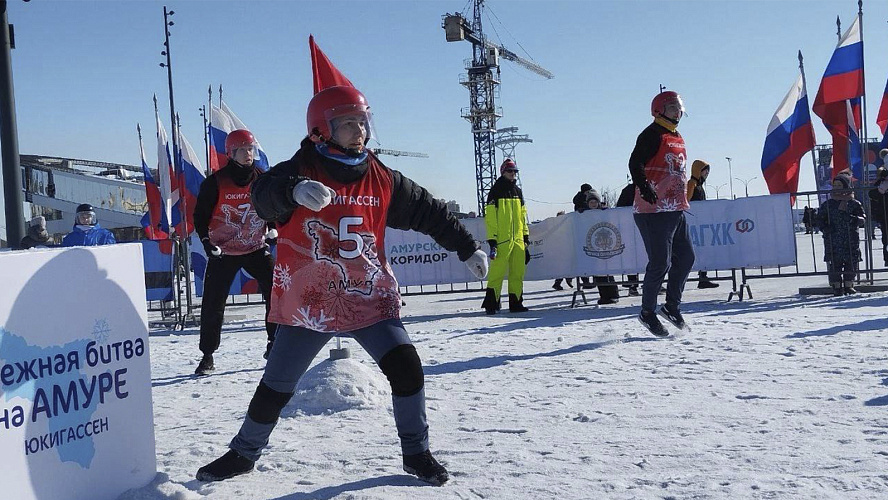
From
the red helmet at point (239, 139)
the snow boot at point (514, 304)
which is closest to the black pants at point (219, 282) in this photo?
the red helmet at point (239, 139)

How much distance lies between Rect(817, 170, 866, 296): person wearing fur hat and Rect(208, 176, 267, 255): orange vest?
24.7ft

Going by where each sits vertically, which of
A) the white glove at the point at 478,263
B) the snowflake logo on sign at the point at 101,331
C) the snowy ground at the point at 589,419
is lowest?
the snowy ground at the point at 589,419

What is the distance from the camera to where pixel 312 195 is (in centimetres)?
300

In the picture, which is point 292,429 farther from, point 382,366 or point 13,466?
point 13,466

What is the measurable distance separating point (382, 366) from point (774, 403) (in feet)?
7.50

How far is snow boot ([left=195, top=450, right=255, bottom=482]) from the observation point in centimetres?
341

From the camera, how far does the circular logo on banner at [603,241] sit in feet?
38.2

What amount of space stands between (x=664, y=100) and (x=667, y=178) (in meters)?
0.66

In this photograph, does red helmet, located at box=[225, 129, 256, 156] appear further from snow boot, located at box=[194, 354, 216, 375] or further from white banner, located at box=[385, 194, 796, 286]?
white banner, located at box=[385, 194, 796, 286]

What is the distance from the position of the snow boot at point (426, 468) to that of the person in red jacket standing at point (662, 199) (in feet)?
13.2

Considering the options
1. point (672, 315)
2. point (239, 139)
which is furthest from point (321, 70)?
point (672, 315)

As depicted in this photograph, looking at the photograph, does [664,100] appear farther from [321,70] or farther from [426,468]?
[426,468]

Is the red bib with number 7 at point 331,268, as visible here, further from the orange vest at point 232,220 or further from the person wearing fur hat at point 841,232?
the person wearing fur hat at point 841,232

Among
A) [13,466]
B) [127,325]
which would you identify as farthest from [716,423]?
[13,466]
